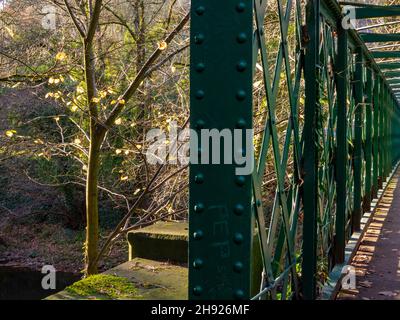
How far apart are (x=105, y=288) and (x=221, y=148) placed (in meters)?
2.78

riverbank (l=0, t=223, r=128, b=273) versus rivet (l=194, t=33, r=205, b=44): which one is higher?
rivet (l=194, t=33, r=205, b=44)

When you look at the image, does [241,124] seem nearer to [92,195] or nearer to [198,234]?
[198,234]

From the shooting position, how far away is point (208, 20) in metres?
1.91

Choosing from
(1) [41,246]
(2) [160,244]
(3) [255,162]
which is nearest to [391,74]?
(2) [160,244]

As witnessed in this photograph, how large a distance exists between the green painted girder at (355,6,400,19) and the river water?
587 inches

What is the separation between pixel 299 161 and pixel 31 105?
1418 cm

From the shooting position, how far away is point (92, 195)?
25.2 feet

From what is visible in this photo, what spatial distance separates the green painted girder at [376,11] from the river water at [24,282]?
14.9 m

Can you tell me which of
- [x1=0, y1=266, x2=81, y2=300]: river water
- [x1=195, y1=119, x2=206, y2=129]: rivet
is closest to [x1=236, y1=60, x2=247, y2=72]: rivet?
[x1=195, y1=119, x2=206, y2=129]: rivet

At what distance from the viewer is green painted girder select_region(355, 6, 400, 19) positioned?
5.84 metres

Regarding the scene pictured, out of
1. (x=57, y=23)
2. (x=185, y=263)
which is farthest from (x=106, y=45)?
(x=185, y=263)

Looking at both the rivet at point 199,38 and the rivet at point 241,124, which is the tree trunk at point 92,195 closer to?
the rivet at point 199,38

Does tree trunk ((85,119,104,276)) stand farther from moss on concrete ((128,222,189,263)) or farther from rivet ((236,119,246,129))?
rivet ((236,119,246,129))

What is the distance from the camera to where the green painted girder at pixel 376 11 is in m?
5.84
